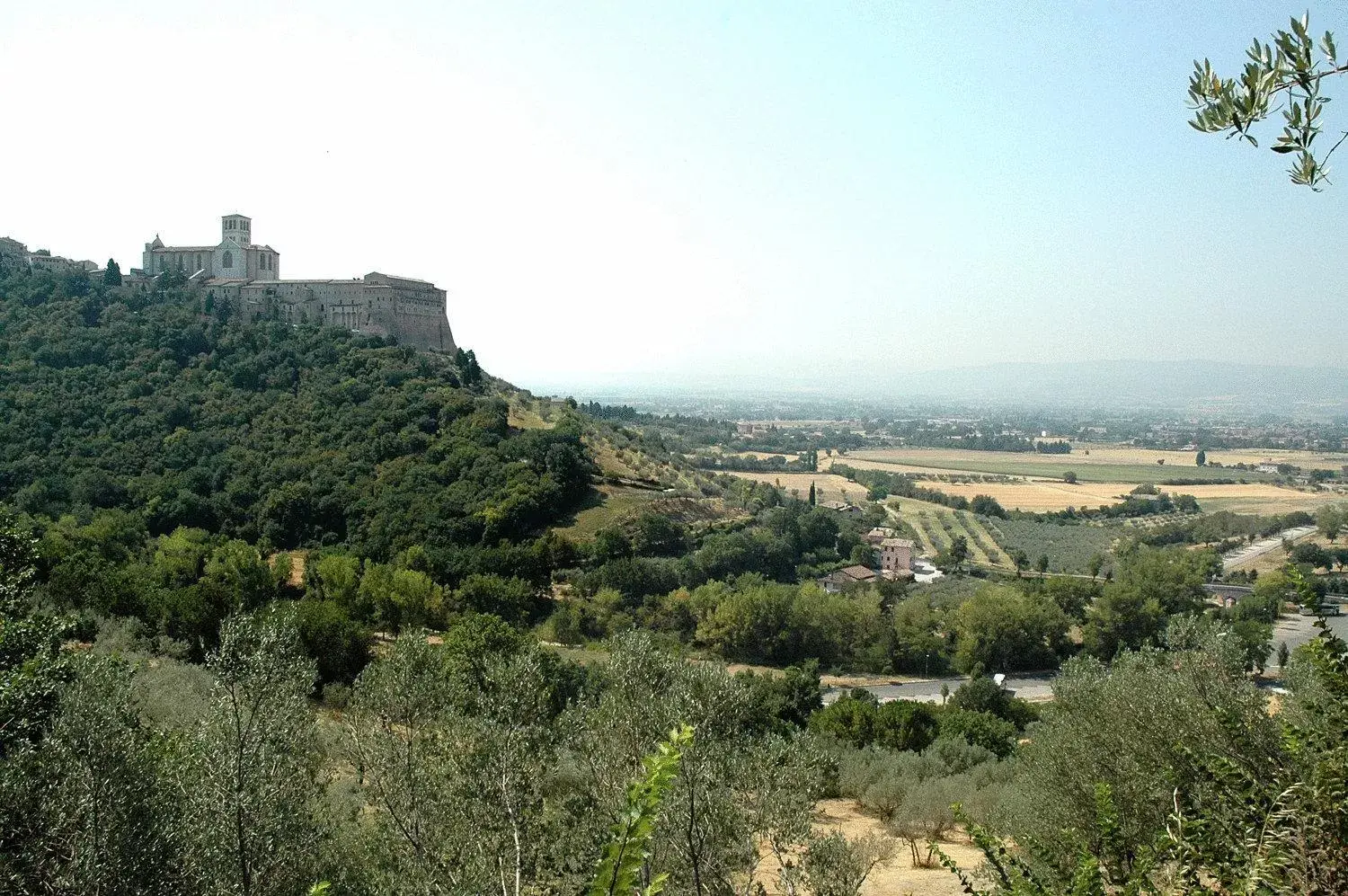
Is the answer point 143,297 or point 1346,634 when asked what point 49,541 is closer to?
point 143,297

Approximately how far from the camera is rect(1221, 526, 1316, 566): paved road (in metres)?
52.2

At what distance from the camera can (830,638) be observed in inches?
1385

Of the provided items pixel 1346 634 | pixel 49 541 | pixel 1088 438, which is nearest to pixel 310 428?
pixel 49 541

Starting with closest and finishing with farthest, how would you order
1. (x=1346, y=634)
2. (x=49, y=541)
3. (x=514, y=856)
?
(x=514, y=856)
(x=49, y=541)
(x=1346, y=634)

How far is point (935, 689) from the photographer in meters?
31.5

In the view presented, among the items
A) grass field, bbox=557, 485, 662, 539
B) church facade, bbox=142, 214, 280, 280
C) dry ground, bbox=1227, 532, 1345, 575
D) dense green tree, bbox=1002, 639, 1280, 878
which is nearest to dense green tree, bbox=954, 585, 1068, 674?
grass field, bbox=557, 485, 662, 539

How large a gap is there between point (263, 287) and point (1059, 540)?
188ft

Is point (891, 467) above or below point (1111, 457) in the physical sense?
below

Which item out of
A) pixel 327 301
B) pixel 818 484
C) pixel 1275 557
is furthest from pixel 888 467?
pixel 327 301

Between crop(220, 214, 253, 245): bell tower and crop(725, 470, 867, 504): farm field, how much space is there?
1745 inches

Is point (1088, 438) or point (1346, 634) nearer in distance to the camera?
point (1346, 634)

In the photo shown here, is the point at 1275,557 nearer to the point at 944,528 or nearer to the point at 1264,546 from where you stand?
the point at 1264,546

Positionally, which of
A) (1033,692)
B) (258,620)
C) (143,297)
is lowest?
(1033,692)

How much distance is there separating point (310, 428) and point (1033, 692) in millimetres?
37986
